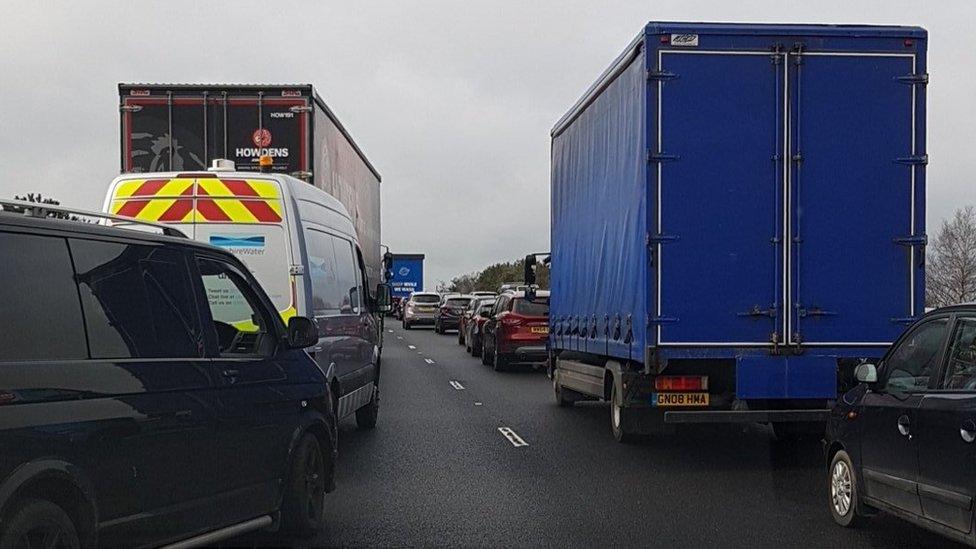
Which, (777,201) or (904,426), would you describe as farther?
(777,201)

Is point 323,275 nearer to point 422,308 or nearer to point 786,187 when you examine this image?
point 786,187

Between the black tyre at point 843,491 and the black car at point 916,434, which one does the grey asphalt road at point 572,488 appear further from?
the black car at point 916,434

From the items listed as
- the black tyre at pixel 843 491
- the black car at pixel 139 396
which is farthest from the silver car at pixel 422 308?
the black car at pixel 139 396

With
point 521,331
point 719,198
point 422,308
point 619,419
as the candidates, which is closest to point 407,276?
point 422,308

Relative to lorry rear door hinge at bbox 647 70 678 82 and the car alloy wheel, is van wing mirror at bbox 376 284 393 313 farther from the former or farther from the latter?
the car alloy wheel

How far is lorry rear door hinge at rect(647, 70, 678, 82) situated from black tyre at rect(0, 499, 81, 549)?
6950 mm

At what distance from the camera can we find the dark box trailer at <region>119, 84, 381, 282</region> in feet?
52.6

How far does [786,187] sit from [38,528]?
759 centimetres

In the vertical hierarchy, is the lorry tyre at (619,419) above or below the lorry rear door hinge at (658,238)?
below

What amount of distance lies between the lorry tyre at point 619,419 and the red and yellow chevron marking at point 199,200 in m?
3.95

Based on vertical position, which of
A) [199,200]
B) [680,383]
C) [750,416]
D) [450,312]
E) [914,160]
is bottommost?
[750,416]

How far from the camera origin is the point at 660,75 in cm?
1011

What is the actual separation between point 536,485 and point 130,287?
494 centimetres

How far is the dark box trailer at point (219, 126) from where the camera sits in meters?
16.0
